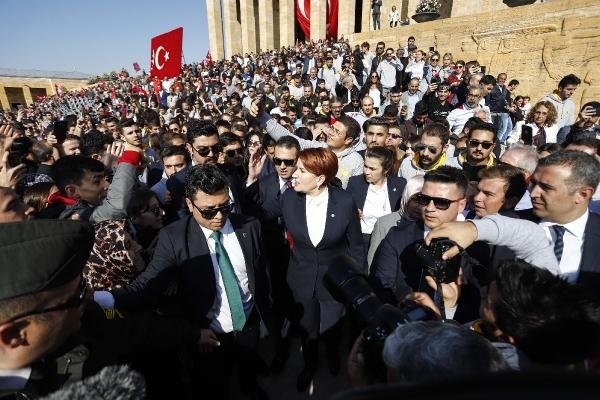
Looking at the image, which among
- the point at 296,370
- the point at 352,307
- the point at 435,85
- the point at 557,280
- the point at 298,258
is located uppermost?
the point at 435,85

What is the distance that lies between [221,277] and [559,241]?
7.33 feet

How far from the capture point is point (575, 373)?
41 centimetres

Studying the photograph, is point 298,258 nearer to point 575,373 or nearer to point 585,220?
point 585,220

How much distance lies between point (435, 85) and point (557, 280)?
807cm

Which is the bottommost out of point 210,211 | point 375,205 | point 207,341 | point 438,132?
point 207,341

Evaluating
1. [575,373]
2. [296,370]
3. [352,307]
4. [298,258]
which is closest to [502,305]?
[352,307]

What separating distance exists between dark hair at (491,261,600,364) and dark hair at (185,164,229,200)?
166cm

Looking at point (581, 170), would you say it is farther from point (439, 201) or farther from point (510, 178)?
point (439, 201)

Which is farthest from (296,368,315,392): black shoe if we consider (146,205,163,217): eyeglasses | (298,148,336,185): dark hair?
(146,205,163,217): eyeglasses

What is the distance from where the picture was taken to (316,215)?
2885mm

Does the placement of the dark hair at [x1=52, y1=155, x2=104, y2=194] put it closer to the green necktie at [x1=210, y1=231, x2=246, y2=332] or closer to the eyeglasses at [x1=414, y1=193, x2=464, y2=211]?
the green necktie at [x1=210, y1=231, x2=246, y2=332]

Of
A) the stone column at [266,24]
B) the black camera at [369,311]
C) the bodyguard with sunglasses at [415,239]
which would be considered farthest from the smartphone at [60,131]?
the stone column at [266,24]

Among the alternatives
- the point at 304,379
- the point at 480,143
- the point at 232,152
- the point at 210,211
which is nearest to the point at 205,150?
the point at 232,152

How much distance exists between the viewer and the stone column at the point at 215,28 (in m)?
27.6
